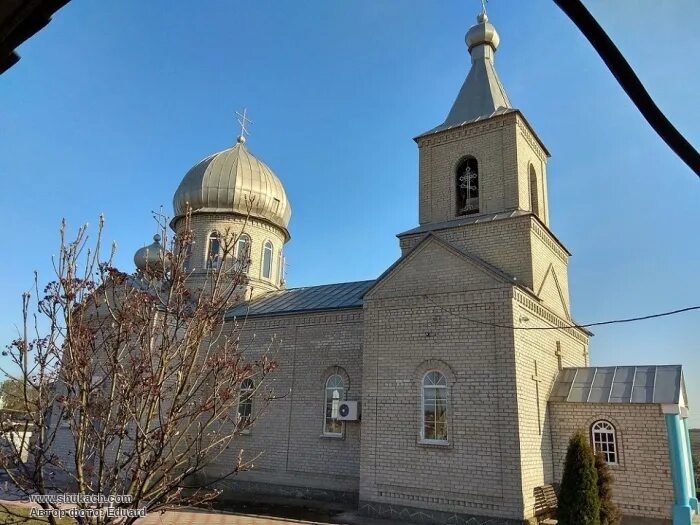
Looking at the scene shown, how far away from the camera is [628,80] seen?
4.25 feet

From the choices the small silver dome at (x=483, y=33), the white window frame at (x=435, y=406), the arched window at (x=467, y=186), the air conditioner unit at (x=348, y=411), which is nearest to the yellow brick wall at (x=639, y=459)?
the white window frame at (x=435, y=406)

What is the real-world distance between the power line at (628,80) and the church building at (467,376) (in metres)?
7.74

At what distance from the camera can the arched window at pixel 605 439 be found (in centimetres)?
1038

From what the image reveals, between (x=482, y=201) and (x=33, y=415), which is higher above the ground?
(x=482, y=201)

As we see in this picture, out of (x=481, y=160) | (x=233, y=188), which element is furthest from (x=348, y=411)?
(x=233, y=188)

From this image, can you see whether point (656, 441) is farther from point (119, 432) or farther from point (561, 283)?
point (119, 432)

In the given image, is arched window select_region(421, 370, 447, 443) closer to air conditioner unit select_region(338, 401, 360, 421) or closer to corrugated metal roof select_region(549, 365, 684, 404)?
air conditioner unit select_region(338, 401, 360, 421)

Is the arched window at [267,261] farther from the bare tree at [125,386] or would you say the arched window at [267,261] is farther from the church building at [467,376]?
the bare tree at [125,386]

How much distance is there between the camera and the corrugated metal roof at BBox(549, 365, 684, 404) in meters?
10.4

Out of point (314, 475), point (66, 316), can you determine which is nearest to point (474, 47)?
point (314, 475)

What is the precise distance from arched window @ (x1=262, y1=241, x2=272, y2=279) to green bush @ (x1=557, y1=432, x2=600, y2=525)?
1174 cm

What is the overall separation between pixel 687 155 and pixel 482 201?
11143mm

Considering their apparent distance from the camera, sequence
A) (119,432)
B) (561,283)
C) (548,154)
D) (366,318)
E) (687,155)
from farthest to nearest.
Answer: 1. (548,154)
2. (561,283)
3. (366,318)
4. (119,432)
5. (687,155)

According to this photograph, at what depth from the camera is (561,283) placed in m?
13.1
